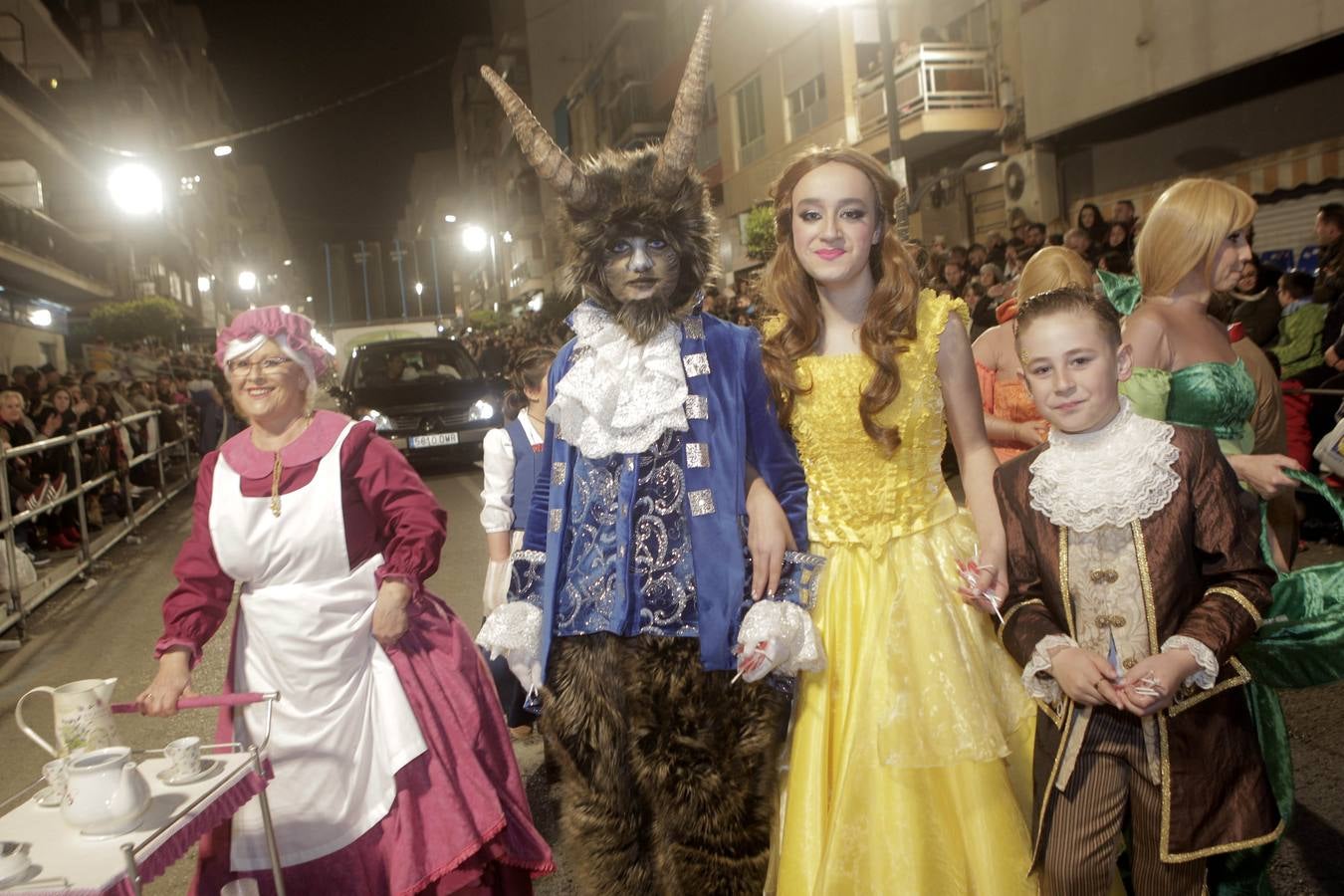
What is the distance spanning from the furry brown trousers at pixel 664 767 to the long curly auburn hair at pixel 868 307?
2.62ft

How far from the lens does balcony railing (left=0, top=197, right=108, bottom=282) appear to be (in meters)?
24.5

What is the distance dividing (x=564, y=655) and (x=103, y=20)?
61364 millimetres

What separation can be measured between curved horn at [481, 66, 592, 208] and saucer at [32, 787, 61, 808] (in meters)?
1.90

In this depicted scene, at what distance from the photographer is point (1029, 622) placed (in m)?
2.59

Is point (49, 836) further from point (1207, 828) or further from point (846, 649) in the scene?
point (1207, 828)

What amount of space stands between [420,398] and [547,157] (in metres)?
11.9

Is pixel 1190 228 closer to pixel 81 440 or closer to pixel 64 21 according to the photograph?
pixel 81 440

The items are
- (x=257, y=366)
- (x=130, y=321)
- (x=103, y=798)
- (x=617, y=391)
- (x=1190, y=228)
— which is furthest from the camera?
(x=130, y=321)

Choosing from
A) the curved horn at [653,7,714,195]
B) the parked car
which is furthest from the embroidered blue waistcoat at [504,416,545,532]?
the parked car

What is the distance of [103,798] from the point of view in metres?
2.19

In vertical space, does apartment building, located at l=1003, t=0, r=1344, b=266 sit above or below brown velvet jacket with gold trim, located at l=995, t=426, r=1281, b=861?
above

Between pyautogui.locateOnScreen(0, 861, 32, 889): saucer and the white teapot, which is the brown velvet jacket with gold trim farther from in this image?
pyautogui.locateOnScreen(0, 861, 32, 889): saucer

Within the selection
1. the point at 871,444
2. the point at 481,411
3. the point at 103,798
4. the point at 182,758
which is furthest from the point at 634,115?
the point at 103,798

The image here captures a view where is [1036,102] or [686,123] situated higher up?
[1036,102]
